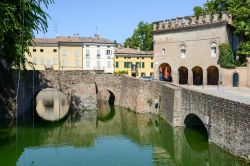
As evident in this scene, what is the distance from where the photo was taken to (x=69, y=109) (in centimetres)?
4112

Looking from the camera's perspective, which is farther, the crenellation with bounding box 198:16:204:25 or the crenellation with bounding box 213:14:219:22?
the crenellation with bounding box 198:16:204:25

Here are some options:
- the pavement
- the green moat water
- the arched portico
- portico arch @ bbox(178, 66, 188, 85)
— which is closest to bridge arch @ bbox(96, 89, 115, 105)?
portico arch @ bbox(178, 66, 188, 85)

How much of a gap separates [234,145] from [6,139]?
15639 mm

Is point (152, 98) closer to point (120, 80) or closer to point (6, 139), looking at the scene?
point (120, 80)

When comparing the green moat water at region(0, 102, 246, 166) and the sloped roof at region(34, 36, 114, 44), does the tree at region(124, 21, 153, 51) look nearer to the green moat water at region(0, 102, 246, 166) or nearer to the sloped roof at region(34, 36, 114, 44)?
the sloped roof at region(34, 36, 114, 44)

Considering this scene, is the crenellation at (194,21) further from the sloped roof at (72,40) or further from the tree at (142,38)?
the tree at (142,38)

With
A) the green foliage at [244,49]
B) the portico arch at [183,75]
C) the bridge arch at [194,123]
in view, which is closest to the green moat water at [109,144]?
the bridge arch at [194,123]

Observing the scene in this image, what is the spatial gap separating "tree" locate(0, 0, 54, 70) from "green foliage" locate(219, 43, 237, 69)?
18.6 meters

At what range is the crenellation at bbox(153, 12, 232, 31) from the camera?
38.3m

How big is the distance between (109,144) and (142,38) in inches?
2207

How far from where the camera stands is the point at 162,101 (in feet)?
109

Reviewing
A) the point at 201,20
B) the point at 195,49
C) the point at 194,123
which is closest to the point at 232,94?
the point at 194,123

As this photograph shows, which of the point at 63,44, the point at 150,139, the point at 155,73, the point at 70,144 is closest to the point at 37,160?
the point at 70,144

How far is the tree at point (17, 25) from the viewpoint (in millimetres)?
22703
